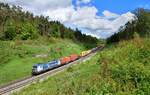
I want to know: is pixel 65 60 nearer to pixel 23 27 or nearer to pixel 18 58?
pixel 18 58

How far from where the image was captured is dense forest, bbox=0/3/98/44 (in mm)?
107512

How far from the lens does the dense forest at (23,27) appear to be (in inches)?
4233

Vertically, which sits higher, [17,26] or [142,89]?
[17,26]

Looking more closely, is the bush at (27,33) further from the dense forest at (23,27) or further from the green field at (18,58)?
the green field at (18,58)

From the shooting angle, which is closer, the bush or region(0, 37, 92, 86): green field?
region(0, 37, 92, 86): green field

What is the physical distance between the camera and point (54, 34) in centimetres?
14825

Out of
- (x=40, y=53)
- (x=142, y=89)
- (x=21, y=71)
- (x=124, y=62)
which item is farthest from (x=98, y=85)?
(x=40, y=53)

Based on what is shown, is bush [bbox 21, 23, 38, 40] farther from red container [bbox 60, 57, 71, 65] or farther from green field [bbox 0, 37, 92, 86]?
red container [bbox 60, 57, 71, 65]

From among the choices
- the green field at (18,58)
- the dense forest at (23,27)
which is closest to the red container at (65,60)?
the green field at (18,58)

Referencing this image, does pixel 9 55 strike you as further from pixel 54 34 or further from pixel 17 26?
pixel 54 34

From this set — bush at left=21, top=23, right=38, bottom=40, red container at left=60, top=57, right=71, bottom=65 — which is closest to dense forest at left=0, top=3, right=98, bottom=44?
bush at left=21, top=23, right=38, bottom=40

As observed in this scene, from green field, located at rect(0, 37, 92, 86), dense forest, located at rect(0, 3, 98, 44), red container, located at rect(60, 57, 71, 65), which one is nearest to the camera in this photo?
green field, located at rect(0, 37, 92, 86)

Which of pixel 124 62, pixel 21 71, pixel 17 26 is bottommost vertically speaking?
pixel 21 71

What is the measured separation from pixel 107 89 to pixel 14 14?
130133mm
